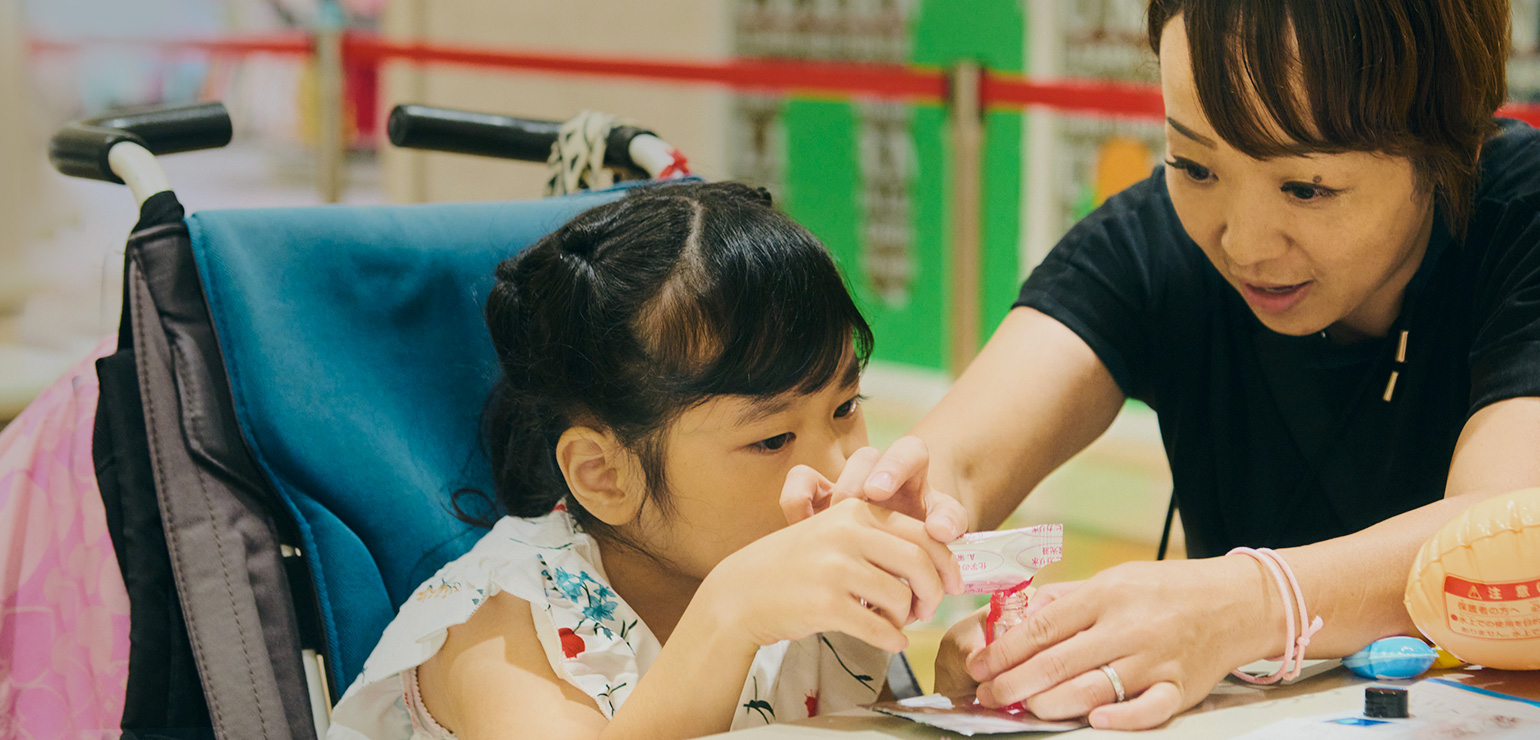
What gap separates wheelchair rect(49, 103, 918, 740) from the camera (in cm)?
104

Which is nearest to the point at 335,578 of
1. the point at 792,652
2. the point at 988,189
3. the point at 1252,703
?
the point at 792,652

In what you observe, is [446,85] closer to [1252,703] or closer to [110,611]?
[110,611]

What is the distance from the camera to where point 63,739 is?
1084 mm

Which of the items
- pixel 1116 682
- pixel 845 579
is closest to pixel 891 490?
pixel 845 579

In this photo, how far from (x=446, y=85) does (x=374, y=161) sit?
585mm

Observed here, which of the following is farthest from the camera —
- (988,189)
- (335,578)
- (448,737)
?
(988,189)

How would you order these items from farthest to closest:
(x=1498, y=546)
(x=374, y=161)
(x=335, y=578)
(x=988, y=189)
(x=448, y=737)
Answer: (x=374, y=161), (x=988, y=189), (x=335, y=578), (x=448, y=737), (x=1498, y=546)

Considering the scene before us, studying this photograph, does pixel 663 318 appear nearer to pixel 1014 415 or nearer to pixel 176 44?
pixel 1014 415

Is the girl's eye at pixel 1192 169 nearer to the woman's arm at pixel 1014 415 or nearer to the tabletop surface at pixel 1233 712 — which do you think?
the woman's arm at pixel 1014 415

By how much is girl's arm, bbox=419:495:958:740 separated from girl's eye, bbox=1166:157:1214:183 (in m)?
0.44

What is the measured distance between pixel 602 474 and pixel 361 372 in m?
0.29

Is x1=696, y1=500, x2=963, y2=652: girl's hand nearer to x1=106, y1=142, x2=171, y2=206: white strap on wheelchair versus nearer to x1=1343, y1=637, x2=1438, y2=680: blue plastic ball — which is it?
x1=1343, y1=637, x2=1438, y2=680: blue plastic ball

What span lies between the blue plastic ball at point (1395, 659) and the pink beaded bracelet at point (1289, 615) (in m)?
0.05

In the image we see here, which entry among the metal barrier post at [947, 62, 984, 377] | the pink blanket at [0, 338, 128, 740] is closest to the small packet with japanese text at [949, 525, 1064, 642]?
the pink blanket at [0, 338, 128, 740]
